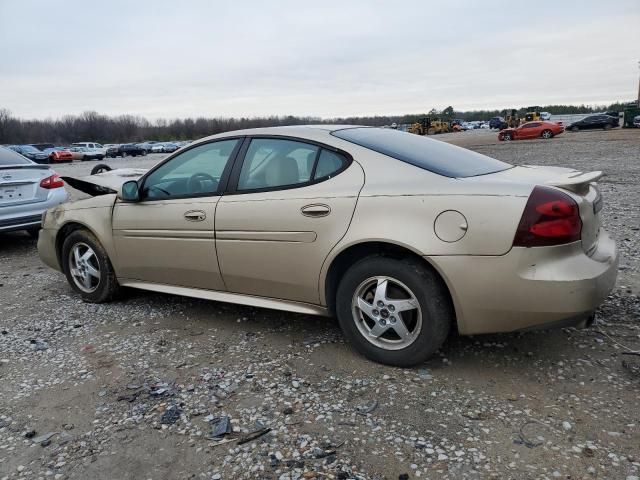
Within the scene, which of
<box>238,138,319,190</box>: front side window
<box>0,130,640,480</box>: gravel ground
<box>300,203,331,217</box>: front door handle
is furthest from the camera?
<box>238,138,319,190</box>: front side window

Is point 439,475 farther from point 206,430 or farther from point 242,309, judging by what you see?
point 242,309

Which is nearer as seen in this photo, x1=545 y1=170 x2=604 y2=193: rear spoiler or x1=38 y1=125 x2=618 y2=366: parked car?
x1=38 y1=125 x2=618 y2=366: parked car

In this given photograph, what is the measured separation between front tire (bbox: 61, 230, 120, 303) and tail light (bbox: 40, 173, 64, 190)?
9.76 feet

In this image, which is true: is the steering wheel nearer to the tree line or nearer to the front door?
the front door

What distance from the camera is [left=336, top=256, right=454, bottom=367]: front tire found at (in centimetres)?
297

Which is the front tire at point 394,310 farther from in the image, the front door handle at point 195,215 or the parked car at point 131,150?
the parked car at point 131,150

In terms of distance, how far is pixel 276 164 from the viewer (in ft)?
11.8

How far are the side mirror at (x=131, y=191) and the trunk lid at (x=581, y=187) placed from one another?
2703 mm

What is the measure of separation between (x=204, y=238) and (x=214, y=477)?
6.16 feet

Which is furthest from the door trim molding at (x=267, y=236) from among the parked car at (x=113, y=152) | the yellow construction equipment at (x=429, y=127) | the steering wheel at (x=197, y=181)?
the yellow construction equipment at (x=429, y=127)

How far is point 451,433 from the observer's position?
254 centimetres

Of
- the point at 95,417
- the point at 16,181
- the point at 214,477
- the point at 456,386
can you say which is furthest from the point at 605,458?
the point at 16,181

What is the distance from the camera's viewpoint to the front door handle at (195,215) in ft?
12.4

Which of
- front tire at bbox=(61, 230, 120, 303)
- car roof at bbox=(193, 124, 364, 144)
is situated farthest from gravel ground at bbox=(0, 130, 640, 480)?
car roof at bbox=(193, 124, 364, 144)
